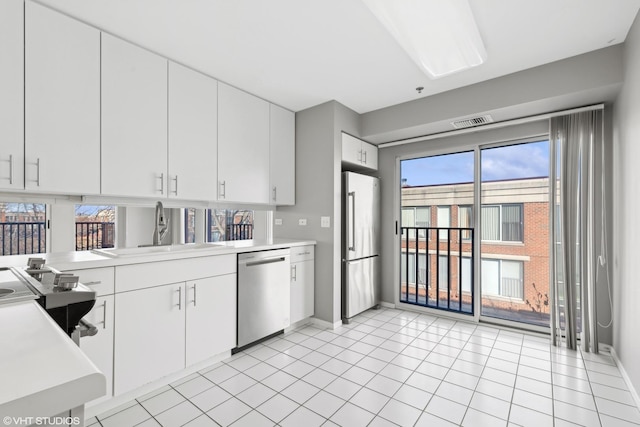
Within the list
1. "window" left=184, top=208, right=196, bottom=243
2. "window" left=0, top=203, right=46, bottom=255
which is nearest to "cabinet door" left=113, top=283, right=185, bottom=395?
"window" left=184, top=208, right=196, bottom=243

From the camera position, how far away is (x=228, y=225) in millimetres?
3762

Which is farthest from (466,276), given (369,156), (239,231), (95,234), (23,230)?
(23,230)

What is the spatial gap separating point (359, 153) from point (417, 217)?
3.76 ft

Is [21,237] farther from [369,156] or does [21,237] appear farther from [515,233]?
[515,233]

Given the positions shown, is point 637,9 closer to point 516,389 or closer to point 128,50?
point 516,389

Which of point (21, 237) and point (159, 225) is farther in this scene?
point (21, 237)

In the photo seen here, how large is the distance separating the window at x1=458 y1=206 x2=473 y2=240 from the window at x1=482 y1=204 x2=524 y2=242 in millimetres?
140

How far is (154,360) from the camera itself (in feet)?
6.77

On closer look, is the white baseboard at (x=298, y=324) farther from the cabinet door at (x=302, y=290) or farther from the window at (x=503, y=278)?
the window at (x=503, y=278)

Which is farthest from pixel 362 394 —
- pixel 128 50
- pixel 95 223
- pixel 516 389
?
pixel 95 223

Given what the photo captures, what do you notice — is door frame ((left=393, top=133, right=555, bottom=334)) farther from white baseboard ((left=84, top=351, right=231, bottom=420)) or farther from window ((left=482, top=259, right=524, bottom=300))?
white baseboard ((left=84, top=351, right=231, bottom=420))

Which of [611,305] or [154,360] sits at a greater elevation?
[611,305]

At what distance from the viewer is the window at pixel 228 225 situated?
354cm

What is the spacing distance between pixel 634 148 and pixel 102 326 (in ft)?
12.0
